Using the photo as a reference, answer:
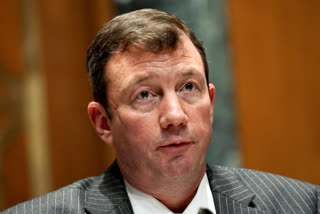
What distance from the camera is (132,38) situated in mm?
1860

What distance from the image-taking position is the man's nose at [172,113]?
1.75 m

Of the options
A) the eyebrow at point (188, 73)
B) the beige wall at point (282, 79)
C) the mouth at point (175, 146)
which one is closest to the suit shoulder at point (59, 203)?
the mouth at point (175, 146)

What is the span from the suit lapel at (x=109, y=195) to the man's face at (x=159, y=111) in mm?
90

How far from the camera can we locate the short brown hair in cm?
185

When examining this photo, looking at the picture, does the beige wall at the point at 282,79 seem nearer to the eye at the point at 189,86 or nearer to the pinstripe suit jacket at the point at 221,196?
the pinstripe suit jacket at the point at 221,196

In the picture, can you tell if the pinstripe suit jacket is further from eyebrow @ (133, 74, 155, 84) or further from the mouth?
eyebrow @ (133, 74, 155, 84)

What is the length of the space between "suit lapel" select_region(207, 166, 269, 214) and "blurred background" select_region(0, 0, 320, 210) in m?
1.30

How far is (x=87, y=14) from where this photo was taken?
3807 millimetres

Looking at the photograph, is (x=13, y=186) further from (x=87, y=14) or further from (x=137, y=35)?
(x=137, y=35)

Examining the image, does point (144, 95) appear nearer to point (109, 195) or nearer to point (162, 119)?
point (162, 119)

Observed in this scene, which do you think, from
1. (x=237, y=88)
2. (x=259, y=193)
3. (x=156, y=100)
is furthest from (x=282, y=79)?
(x=156, y=100)

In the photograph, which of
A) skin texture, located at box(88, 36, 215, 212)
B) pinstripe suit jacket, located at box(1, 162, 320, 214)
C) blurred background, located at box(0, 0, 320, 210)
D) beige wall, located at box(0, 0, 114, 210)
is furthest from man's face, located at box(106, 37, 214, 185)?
beige wall, located at box(0, 0, 114, 210)

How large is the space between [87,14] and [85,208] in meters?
2.24

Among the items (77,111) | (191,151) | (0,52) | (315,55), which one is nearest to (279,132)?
(315,55)
